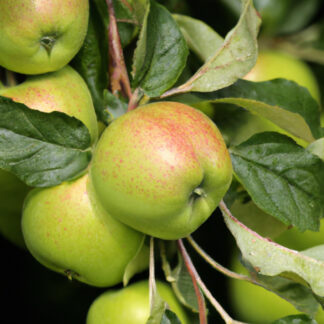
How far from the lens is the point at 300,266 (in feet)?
2.13

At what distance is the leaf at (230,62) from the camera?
0.67 m

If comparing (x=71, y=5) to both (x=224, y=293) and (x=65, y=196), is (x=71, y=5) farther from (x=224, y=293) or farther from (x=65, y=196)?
(x=224, y=293)

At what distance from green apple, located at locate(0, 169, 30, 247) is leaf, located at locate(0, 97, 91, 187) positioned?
0.07 meters

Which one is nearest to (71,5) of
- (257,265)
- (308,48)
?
(257,265)

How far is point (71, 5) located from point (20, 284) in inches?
21.4

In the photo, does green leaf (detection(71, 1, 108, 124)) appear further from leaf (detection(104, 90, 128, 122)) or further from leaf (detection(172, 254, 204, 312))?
leaf (detection(172, 254, 204, 312))

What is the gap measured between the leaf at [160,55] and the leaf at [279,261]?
219 mm

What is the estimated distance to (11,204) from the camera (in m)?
0.74

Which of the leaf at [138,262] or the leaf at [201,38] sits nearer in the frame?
the leaf at [138,262]

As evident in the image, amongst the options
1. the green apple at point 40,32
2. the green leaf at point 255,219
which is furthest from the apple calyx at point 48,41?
the green leaf at point 255,219

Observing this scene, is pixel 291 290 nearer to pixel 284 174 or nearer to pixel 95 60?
pixel 284 174

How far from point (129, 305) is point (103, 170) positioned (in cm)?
21

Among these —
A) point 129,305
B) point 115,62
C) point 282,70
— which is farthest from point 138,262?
point 282,70

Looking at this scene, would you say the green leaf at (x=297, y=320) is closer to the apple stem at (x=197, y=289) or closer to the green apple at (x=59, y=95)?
the apple stem at (x=197, y=289)
